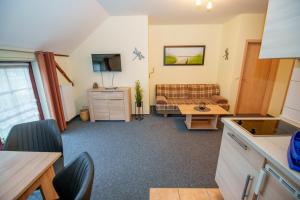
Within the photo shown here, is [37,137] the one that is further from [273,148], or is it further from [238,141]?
[273,148]

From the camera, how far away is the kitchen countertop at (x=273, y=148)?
0.71 meters

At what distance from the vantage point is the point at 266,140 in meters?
0.98

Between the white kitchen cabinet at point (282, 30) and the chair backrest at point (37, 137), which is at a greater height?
the white kitchen cabinet at point (282, 30)

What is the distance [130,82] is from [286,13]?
3136mm

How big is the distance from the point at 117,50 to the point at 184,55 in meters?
2.01

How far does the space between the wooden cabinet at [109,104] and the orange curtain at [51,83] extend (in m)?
0.66

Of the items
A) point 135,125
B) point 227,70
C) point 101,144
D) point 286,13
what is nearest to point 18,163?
point 101,144

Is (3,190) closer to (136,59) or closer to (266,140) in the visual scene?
(266,140)

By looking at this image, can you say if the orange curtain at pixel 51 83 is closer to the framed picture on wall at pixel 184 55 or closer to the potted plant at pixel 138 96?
the potted plant at pixel 138 96

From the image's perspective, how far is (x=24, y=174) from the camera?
90 cm

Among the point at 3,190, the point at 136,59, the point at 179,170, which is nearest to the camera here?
the point at 3,190

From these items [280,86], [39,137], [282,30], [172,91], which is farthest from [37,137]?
[280,86]

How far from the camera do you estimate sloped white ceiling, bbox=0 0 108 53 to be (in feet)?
5.42

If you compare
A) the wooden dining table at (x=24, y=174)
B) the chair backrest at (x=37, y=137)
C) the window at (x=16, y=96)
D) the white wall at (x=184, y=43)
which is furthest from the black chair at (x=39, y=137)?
the white wall at (x=184, y=43)
